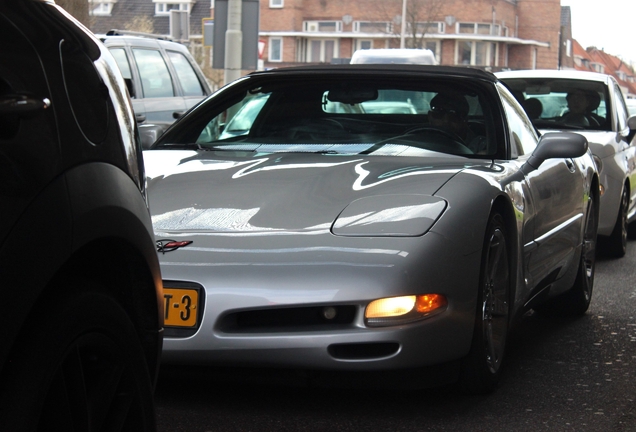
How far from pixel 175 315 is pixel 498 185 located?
57.0 inches

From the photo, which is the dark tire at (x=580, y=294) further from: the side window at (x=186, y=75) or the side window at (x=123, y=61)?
the side window at (x=186, y=75)

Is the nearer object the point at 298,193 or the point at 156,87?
the point at 298,193

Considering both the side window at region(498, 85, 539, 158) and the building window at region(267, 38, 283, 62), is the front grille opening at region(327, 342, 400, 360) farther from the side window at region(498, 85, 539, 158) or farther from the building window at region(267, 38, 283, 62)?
the building window at region(267, 38, 283, 62)

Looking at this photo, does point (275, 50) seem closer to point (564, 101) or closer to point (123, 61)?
point (123, 61)

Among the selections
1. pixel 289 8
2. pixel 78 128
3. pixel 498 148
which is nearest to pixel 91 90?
pixel 78 128

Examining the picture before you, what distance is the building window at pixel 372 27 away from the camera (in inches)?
3125

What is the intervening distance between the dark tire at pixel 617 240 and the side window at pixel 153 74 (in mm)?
5448

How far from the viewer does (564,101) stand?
9.94 metres

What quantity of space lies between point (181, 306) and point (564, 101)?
6.73 m

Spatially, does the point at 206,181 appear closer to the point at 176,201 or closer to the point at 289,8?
the point at 176,201

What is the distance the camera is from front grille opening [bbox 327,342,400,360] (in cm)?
383

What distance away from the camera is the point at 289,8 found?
80938 mm

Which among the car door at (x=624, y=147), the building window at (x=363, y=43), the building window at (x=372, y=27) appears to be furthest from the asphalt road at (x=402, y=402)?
the building window at (x=363, y=43)

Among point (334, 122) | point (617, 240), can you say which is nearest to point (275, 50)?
point (617, 240)
